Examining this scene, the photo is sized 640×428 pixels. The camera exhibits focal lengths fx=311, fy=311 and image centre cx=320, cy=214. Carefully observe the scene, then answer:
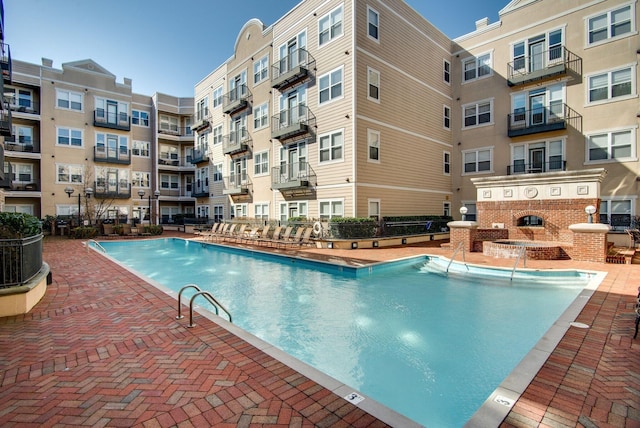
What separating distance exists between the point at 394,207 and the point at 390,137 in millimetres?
4114

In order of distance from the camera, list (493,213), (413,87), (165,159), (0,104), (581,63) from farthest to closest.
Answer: (165,159) < (413,87) < (581,63) < (493,213) < (0,104)

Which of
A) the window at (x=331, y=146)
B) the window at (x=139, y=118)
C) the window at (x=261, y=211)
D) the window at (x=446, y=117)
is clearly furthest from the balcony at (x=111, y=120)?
the window at (x=446, y=117)

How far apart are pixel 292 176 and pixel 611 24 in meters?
19.3

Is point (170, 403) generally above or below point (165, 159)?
below

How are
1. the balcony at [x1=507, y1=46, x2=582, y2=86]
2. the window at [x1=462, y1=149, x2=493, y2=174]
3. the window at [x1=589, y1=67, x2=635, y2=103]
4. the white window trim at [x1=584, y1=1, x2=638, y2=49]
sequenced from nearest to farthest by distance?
the white window trim at [x1=584, y1=1, x2=638, y2=49], the window at [x1=589, y1=67, x2=635, y2=103], the balcony at [x1=507, y1=46, x2=582, y2=86], the window at [x1=462, y1=149, x2=493, y2=174]

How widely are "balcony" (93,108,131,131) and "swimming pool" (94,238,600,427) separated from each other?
2475 centimetres

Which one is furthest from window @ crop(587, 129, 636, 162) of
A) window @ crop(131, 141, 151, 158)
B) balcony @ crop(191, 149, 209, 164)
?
window @ crop(131, 141, 151, 158)

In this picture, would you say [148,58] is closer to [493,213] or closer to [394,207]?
[394,207]

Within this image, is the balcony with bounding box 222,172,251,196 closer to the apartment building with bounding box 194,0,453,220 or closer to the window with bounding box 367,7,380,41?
the apartment building with bounding box 194,0,453,220

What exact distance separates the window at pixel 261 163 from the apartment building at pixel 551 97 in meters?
13.7

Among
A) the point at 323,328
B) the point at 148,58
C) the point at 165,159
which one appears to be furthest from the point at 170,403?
the point at 165,159

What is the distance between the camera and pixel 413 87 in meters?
19.9

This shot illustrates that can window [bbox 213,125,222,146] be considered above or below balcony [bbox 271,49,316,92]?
below

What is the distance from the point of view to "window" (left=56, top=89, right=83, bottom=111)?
89.3 ft
